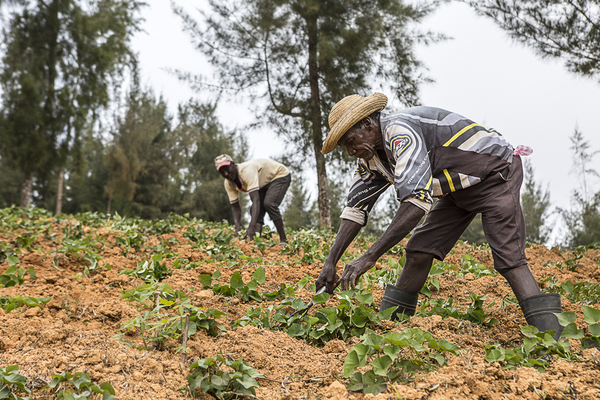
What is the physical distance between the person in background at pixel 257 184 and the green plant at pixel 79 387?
442 centimetres

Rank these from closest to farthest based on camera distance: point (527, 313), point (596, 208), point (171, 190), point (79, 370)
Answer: point (79, 370) < point (527, 313) < point (596, 208) < point (171, 190)

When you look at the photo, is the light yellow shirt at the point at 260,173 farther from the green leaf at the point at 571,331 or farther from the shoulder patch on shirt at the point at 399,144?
the green leaf at the point at 571,331

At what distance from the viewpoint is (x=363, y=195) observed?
8.66ft

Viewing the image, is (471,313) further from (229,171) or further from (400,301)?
(229,171)

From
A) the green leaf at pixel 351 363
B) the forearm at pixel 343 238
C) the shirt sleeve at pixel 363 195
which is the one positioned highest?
the shirt sleeve at pixel 363 195

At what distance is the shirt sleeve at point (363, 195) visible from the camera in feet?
8.62

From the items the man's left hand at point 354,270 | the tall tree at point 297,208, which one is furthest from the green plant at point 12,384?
the tall tree at point 297,208

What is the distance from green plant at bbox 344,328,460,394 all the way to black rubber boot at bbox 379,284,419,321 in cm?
67

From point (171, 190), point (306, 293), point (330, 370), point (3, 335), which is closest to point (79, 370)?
point (3, 335)

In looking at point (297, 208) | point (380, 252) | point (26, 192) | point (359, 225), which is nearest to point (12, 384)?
point (380, 252)

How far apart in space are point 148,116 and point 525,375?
84.8 feet

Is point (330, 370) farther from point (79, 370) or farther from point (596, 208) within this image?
point (596, 208)

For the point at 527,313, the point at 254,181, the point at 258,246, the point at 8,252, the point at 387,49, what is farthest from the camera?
the point at 387,49

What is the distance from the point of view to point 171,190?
25.2m
